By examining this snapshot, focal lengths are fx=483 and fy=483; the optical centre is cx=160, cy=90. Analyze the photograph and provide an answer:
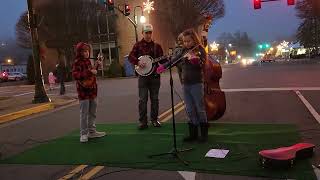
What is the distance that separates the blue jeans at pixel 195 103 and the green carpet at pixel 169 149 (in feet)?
1.41

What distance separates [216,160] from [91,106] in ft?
10.6

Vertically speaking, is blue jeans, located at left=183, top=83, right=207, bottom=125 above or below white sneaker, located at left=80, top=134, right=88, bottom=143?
above

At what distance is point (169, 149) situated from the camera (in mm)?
7656

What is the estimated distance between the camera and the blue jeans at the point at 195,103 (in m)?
7.98


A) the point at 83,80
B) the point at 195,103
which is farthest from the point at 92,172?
the point at 83,80

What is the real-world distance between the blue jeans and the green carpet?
0.43 m

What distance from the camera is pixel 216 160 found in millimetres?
6785

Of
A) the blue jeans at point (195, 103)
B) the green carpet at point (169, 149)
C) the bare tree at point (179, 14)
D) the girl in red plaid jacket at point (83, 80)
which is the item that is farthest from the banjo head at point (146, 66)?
the bare tree at point (179, 14)

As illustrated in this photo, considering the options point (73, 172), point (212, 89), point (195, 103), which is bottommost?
point (73, 172)

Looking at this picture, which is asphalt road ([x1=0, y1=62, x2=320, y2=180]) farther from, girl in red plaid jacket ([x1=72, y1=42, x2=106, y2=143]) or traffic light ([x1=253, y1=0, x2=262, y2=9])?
traffic light ([x1=253, y1=0, x2=262, y2=9])

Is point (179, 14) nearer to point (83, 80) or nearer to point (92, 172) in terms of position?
point (83, 80)

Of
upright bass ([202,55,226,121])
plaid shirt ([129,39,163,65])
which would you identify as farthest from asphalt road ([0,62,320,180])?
plaid shirt ([129,39,163,65])

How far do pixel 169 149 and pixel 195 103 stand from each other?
92cm

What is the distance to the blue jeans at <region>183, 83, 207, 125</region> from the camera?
26.2 feet
